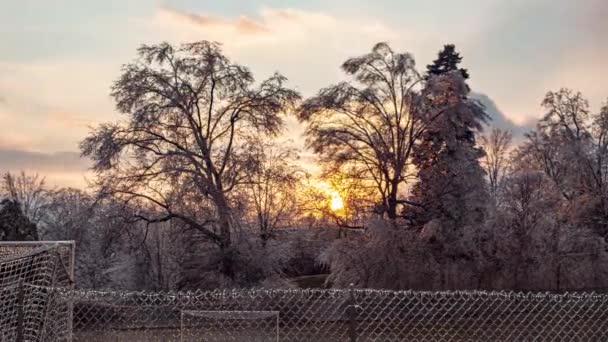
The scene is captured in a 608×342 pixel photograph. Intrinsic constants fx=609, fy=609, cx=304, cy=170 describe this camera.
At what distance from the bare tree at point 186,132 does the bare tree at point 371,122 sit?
182cm

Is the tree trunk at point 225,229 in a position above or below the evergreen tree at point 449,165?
below

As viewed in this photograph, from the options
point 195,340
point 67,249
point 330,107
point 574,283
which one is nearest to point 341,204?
point 330,107

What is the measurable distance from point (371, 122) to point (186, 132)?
6789mm

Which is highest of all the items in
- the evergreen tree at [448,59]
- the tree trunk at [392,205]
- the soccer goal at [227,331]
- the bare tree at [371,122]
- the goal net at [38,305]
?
the evergreen tree at [448,59]

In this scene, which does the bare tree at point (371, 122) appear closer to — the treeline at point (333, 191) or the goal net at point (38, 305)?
the treeline at point (333, 191)

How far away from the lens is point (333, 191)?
900 inches

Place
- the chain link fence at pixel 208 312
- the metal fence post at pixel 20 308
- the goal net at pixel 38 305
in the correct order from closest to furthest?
1. the metal fence post at pixel 20 308
2. the goal net at pixel 38 305
3. the chain link fence at pixel 208 312

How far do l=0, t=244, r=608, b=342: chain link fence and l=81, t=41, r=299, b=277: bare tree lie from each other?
7.05m

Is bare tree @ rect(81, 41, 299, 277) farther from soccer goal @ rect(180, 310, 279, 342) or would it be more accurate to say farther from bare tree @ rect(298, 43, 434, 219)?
soccer goal @ rect(180, 310, 279, 342)

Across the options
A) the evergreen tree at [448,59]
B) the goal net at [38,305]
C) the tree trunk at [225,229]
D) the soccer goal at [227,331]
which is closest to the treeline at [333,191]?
the tree trunk at [225,229]

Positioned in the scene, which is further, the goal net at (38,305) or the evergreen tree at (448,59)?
the evergreen tree at (448,59)

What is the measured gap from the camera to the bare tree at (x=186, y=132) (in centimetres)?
2081

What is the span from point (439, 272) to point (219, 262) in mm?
7419

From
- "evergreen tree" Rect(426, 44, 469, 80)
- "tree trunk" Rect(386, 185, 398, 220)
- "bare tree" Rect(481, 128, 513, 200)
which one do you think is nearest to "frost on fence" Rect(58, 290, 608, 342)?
"tree trunk" Rect(386, 185, 398, 220)
